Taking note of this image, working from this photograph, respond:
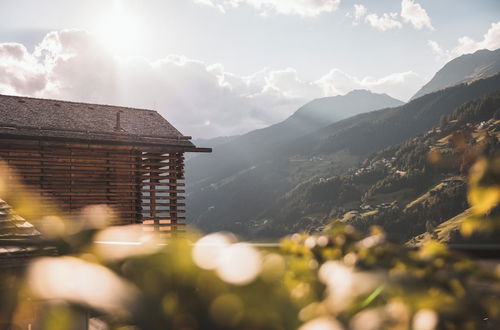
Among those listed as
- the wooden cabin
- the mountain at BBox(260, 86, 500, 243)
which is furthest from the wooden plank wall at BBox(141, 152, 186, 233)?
the mountain at BBox(260, 86, 500, 243)

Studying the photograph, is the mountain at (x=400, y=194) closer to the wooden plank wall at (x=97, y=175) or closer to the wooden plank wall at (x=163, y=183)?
the wooden plank wall at (x=163, y=183)

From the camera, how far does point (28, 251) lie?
2.59m

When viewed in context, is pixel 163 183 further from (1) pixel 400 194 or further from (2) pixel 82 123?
(1) pixel 400 194

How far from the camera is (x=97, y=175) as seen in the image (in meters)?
21.9

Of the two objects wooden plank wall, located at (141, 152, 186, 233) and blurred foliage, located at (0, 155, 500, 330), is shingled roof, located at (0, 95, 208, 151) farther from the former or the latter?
blurred foliage, located at (0, 155, 500, 330)

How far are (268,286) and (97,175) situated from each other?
2210 cm

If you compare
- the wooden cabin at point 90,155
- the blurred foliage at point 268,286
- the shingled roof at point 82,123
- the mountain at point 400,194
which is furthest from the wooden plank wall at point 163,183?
the mountain at point 400,194

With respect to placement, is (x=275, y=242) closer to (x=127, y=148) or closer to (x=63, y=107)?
(x=127, y=148)

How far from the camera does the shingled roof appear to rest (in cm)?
2070

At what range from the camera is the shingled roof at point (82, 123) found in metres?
A: 20.7

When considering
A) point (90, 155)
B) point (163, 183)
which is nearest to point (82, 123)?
point (90, 155)

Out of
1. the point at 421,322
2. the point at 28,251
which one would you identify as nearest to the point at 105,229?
the point at 421,322

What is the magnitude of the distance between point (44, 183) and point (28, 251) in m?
19.6

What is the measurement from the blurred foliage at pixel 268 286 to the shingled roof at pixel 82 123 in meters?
20.5
